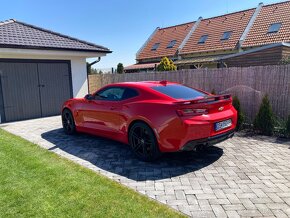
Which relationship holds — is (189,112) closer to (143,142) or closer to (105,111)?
(143,142)

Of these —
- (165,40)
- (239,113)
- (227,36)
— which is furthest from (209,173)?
(165,40)

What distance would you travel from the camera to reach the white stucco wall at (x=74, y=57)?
9891 millimetres

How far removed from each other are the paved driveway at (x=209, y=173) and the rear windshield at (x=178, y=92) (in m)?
1.23

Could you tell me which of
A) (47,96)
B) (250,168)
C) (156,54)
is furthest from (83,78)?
(156,54)

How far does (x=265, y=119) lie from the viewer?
22.9 ft

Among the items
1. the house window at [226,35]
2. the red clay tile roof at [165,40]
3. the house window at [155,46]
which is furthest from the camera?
the house window at [155,46]

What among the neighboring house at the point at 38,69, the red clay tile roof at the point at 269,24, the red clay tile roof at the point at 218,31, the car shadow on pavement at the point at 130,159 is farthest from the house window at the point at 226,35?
the car shadow on pavement at the point at 130,159

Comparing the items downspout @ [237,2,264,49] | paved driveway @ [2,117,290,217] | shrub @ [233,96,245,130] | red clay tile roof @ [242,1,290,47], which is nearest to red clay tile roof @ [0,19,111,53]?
paved driveway @ [2,117,290,217]

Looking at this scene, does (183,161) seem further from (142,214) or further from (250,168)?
(142,214)

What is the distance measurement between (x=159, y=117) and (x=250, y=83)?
447 cm

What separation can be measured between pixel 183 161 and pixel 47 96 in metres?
8.05

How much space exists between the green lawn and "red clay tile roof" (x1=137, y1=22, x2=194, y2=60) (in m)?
22.2

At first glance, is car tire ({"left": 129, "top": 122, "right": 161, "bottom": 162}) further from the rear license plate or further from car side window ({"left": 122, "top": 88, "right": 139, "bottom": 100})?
the rear license plate

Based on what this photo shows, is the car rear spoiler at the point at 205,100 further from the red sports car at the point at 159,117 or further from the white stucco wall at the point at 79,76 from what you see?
the white stucco wall at the point at 79,76
